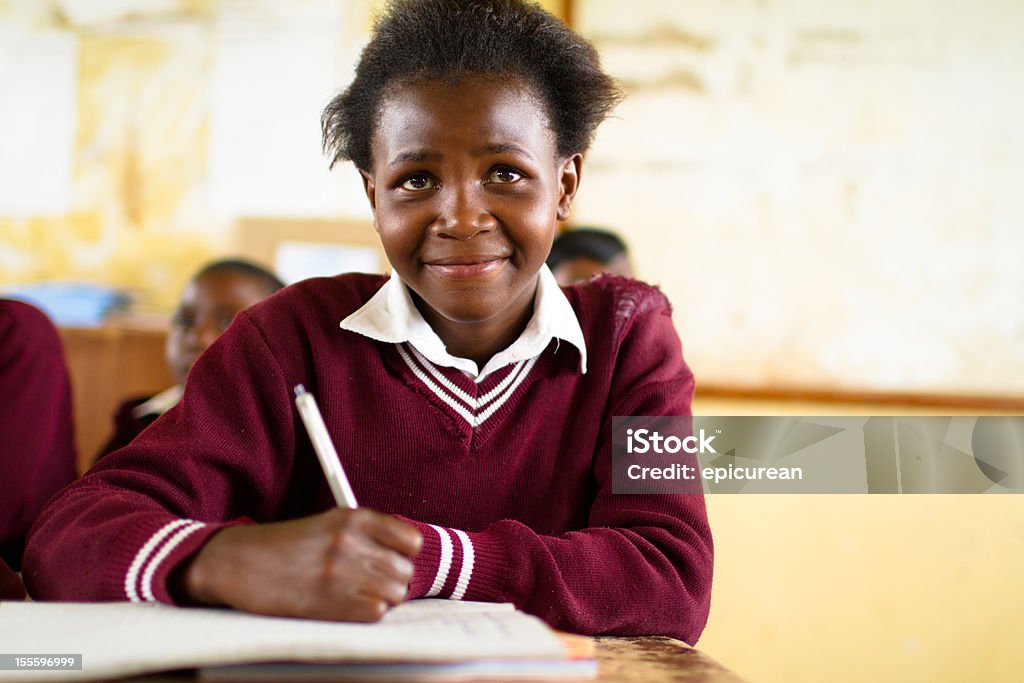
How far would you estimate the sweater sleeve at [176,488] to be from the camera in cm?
71

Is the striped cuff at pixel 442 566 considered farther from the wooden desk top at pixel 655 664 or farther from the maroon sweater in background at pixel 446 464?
the wooden desk top at pixel 655 664

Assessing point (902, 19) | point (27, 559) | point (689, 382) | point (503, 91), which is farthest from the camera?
point (902, 19)

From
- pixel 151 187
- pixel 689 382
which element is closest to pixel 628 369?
pixel 689 382

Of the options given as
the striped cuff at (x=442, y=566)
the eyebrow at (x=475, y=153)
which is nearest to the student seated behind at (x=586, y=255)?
the eyebrow at (x=475, y=153)

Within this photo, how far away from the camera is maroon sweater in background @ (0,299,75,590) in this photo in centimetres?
135

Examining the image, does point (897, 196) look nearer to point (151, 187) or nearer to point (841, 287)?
point (841, 287)

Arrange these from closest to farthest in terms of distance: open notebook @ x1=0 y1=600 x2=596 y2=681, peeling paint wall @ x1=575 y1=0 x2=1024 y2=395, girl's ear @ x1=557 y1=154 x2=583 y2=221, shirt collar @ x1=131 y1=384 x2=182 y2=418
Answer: open notebook @ x1=0 y1=600 x2=596 y2=681 → girl's ear @ x1=557 y1=154 x2=583 y2=221 → shirt collar @ x1=131 y1=384 x2=182 y2=418 → peeling paint wall @ x1=575 y1=0 x2=1024 y2=395

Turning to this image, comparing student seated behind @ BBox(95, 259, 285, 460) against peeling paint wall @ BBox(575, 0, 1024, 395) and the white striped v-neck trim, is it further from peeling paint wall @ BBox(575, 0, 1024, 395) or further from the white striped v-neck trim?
the white striped v-neck trim

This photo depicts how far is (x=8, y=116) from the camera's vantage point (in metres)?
2.73

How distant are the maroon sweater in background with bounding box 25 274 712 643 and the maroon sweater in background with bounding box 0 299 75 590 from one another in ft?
1.79

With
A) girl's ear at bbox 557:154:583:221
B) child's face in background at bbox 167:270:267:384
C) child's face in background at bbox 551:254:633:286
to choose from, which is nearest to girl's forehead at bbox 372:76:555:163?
girl's ear at bbox 557:154:583:221

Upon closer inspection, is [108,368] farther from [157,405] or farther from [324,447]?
[324,447]

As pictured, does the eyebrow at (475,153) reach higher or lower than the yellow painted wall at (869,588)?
higher

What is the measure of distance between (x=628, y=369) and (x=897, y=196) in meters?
1.55
